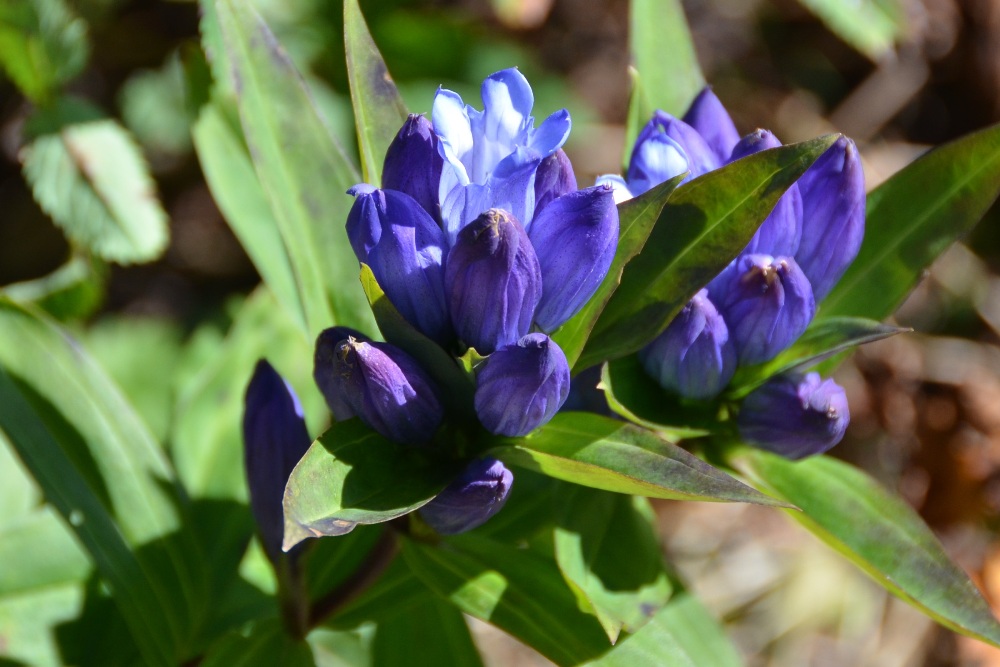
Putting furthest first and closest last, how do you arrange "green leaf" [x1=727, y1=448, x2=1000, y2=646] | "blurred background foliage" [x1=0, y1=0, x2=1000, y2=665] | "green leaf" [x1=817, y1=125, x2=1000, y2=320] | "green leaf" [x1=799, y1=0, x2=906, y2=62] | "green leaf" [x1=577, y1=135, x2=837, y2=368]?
"green leaf" [x1=799, y1=0, x2=906, y2=62], "blurred background foliage" [x1=0, y1=0, x2=1000, y2=665], "green leaf" [x1=817, y1=125, x2=1000, y2=320], "green leaf" [x1=727, y1=448, x2=1000, y2=646], "green leaf" [x1=577, y1=135, x2=837, y2=368]

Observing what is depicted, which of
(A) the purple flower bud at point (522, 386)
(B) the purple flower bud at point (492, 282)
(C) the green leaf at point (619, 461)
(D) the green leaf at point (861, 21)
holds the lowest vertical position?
(D) the green leaf at point (861, 21)

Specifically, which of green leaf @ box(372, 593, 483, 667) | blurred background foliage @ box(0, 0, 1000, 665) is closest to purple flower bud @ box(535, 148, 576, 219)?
green leaf @ box(372, 593, 483, 667)

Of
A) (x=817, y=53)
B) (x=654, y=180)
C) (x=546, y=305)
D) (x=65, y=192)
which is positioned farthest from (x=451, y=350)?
(x=817, y=53)

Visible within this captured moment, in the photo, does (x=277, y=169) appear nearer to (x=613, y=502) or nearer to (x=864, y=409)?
(x=613, y=502)

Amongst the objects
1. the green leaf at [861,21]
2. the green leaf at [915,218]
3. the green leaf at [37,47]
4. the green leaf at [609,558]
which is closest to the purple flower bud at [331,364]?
the green leaf at [609,558]

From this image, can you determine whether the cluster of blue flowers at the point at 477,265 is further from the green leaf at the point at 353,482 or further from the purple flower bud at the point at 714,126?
the purple flower bud at the point at 714,126

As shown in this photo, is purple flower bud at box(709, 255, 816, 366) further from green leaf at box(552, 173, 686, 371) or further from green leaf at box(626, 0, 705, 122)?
green leaf at box(626, 0, 705, 122)
